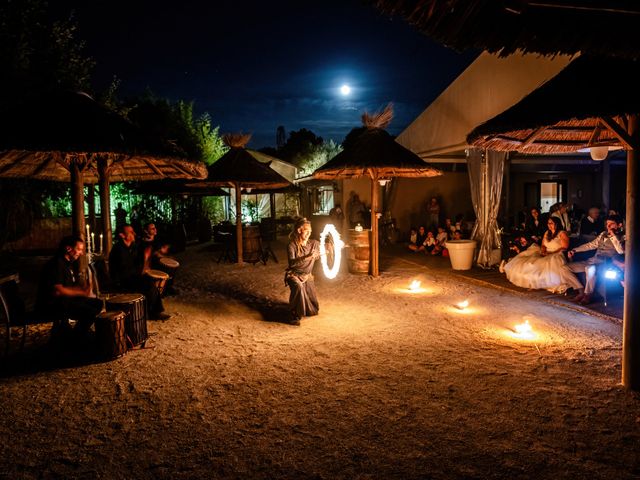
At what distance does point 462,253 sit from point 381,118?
149 inches

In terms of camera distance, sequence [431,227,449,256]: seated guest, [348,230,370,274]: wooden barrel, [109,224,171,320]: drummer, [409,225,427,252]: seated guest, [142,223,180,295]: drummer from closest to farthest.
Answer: [109,224,171,320]: drummer < [142,223,180,295]: drummer < [348,230,370,274]: wooden barrel < [431,227,449,256]: seated guest < [409,225,427,252]: seated guest

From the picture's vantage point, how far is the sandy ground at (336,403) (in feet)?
10.8

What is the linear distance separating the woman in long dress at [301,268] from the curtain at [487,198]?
5683 millimetres

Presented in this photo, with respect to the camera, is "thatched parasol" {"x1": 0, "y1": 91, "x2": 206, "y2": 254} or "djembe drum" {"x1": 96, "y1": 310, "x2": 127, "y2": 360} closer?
"djembe drum" {"x1": 96, "y1": 310, "x2": 127, "y2": 360}

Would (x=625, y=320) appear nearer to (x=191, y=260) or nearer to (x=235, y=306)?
(x=235, y=306)

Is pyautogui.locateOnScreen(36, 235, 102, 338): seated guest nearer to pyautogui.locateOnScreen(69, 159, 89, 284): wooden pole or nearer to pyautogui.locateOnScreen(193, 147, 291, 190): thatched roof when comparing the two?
pyautogui.locateOnScreen(69, 159, 89, 284): wooden pole

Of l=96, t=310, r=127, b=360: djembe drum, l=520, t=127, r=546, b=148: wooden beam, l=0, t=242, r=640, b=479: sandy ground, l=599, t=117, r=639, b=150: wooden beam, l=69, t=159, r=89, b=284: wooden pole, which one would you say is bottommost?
l=0, t=242, r=640, b=479: sandy ground

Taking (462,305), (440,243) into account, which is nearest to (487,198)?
(440,243)

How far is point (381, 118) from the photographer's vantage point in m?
11.0

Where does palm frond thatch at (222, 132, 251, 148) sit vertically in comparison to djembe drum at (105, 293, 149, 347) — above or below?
above

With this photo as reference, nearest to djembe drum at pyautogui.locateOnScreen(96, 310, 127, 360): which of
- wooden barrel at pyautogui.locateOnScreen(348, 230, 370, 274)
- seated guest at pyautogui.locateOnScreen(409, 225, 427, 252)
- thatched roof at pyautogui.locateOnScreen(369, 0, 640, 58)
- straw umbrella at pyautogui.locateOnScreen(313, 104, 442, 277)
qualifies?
thatched roof at pyautogui.locateOnScreen(369, 0, 640, 58)

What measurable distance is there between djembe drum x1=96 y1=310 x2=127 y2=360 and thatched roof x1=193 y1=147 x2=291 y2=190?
8004 mm

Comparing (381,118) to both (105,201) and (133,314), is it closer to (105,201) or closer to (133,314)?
(105,201)

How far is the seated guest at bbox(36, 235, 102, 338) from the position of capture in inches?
221
